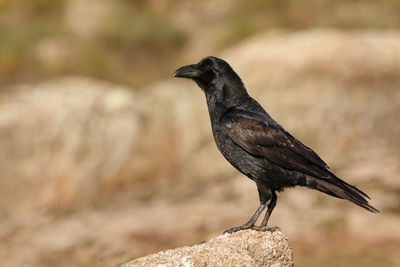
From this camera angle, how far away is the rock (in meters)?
5.42

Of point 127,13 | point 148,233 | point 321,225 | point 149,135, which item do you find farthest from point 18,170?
point 127,13

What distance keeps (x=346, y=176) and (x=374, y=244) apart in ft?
6.93

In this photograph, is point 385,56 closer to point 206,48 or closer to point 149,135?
point 149,135

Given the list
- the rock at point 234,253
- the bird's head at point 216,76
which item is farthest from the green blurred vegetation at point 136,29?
the rock at point 234,253

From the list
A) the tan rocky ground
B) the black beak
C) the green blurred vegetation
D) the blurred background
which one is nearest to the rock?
the black beak

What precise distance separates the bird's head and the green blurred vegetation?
46.5ft

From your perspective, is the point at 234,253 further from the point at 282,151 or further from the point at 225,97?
the point at 225,97

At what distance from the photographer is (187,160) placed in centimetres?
1449

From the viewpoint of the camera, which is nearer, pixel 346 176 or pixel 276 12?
pixel 346 176

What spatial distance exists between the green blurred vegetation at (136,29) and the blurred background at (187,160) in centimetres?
536

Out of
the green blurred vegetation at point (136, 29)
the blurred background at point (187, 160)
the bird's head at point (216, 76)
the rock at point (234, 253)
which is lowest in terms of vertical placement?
the rock at point (234, 253)

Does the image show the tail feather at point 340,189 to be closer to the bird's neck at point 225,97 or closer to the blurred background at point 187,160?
the bird's neck at point 225,97

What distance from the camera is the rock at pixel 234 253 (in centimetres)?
542

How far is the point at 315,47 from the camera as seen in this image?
572 inches
